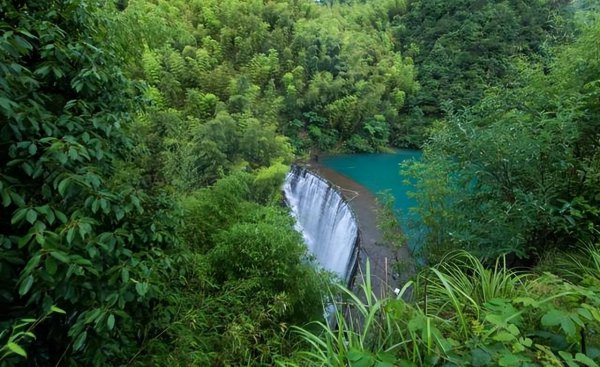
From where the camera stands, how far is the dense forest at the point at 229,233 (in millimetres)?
996

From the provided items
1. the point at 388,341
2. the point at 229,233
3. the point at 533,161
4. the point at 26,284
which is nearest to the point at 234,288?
the point at 229,233

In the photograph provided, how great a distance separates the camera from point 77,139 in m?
1.17

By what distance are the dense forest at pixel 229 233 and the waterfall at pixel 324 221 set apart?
4.76 ft

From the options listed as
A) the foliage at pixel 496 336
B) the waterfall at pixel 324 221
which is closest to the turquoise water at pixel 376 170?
the waterfall at pixel 324 221

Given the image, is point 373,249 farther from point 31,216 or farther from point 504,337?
point 31,216

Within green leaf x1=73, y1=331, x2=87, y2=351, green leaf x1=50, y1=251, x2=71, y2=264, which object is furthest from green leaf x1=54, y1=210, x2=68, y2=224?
green leaf x1=73, y1=331, x2=87, y2=351

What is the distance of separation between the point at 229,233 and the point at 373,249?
10.7ft

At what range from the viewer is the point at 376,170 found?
12898mm

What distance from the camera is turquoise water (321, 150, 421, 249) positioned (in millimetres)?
10305

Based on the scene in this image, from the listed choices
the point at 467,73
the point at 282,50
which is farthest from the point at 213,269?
the point at 467,73

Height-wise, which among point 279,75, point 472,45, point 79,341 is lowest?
point 79,341

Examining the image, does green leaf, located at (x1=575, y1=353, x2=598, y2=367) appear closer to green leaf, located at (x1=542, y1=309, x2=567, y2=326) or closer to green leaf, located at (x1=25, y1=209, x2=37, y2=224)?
green leaf, located at (x1=542, y1=309, x2=567, y2=326)

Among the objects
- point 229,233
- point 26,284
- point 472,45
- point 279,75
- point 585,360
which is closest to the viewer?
point 585,360

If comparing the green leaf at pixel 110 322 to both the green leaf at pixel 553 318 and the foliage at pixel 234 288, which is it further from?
the green leaf at pixel 553 318
